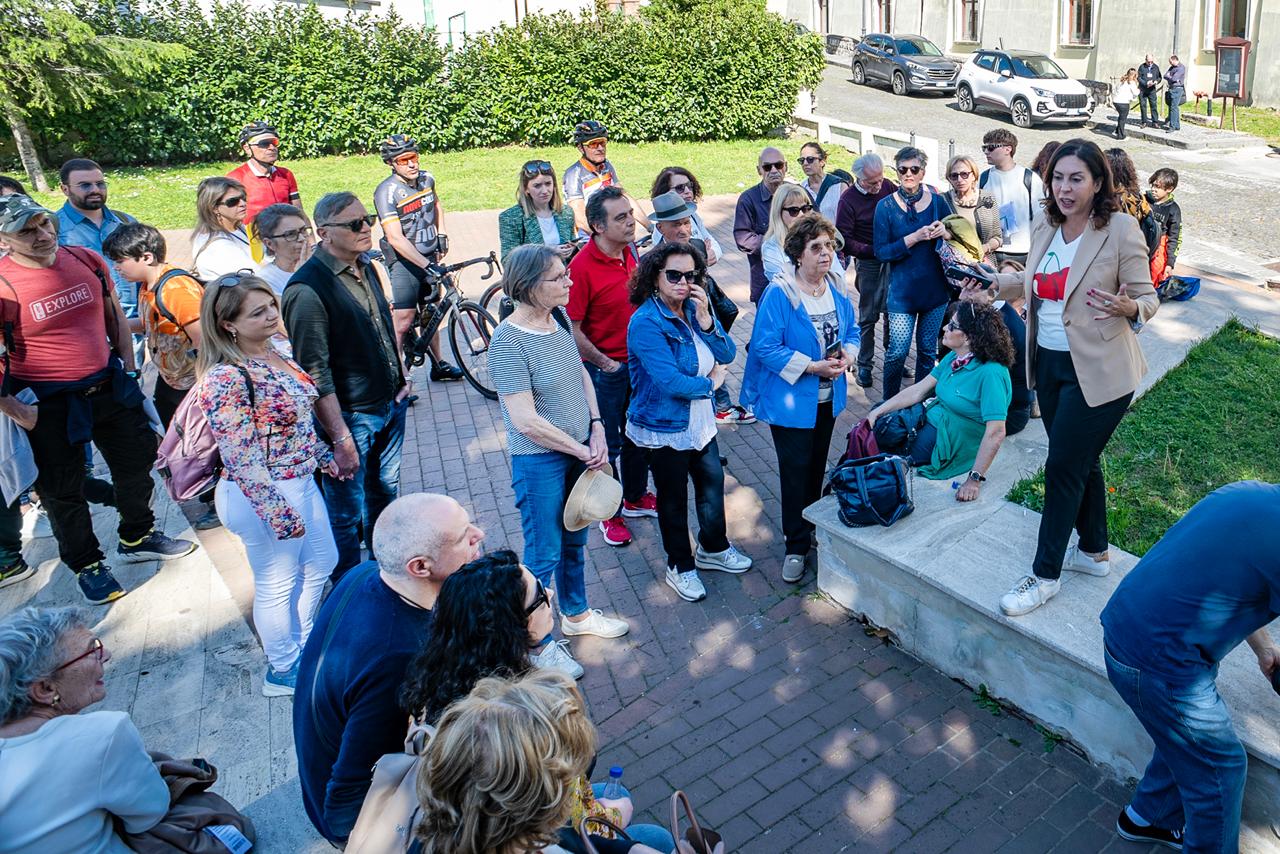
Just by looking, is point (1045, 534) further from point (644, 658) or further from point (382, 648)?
point (382, 648)

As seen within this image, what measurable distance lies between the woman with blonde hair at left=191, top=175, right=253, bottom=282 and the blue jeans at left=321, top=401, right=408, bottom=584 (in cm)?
173

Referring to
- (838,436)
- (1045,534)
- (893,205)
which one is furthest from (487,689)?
(893,205)

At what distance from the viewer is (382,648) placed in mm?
2717

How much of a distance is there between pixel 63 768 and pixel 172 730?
1.99m

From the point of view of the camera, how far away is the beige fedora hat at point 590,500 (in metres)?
4.55

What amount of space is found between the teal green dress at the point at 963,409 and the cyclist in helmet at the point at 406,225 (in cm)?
429

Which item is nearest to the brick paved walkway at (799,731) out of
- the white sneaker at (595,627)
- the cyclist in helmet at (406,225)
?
the white sneaker at (595,627)

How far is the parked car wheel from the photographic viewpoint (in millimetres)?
23031

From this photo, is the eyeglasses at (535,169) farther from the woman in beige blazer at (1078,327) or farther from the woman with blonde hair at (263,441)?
the woman in beige blazer at (1078,327)

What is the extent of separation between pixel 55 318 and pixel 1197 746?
5329 millimetres

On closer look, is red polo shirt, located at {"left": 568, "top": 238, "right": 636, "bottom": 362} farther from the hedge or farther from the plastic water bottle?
the hedge

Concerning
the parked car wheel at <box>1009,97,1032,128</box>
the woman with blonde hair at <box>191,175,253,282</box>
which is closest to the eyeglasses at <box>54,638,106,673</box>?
the woman with blonde hair at <box>191,175,253,282</box>

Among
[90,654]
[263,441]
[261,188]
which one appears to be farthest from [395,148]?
[90,654]

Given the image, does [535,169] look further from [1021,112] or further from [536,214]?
[1021,112]
